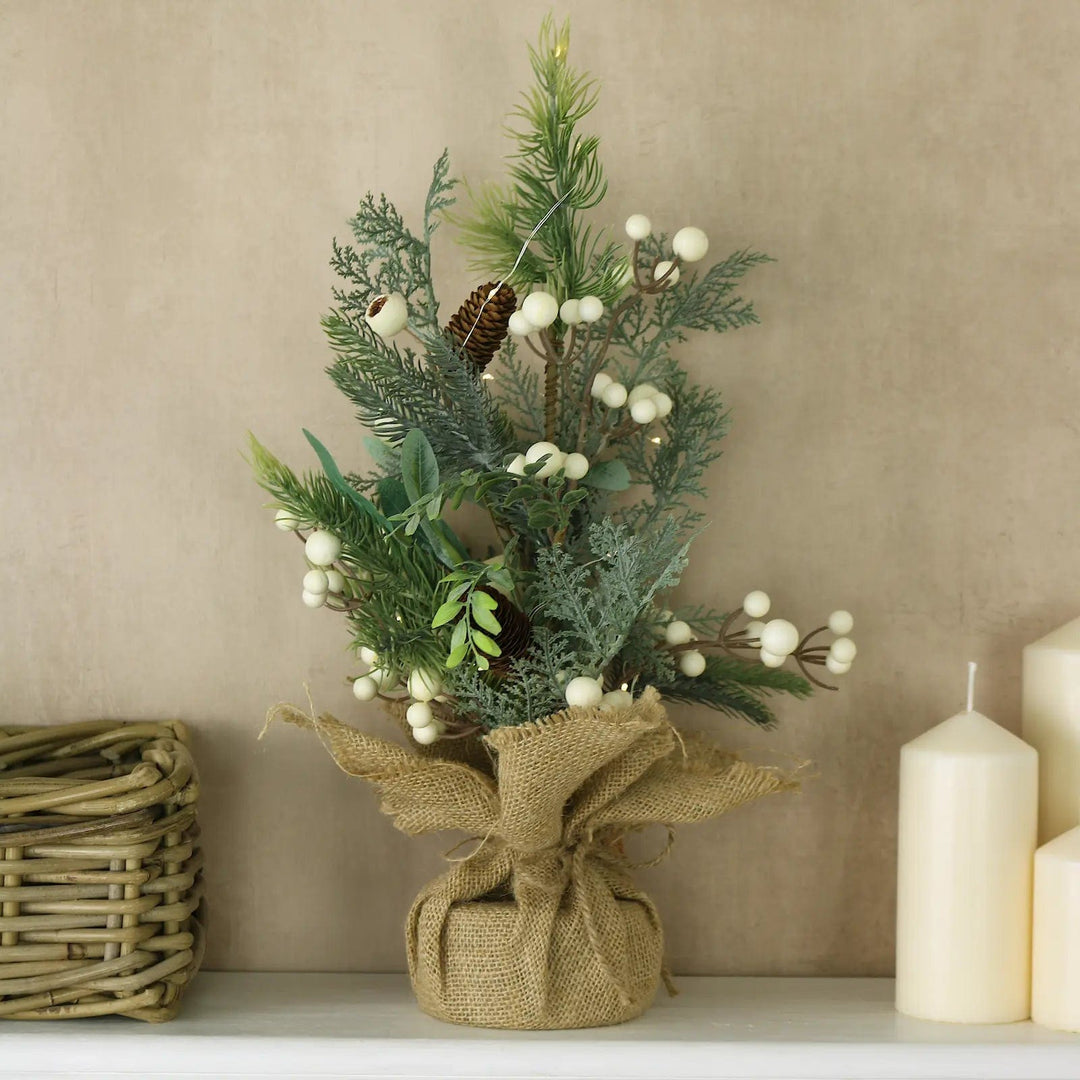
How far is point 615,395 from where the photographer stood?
764 mm

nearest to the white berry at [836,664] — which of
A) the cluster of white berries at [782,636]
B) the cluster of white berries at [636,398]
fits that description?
the cluster of white berries at [782,636]

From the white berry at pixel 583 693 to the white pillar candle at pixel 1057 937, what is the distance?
32 centimetres

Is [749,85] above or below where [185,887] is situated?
above

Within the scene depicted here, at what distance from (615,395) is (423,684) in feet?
0.76

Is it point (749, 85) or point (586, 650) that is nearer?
point (586, 650)

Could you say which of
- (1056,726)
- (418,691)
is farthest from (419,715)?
(1056,726)

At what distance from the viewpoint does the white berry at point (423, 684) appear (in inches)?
27.4

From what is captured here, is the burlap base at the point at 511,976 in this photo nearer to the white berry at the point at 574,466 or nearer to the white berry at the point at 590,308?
the white berry at the point at 574,466

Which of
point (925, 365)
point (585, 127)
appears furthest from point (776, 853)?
point (585, 127)

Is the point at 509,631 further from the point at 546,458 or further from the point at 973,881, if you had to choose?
the point at 973,881

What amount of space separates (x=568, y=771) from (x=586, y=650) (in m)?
0.09

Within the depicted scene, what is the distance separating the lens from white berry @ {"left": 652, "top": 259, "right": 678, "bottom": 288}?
2.51 feet

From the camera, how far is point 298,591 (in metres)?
0.87

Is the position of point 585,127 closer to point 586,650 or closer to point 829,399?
point 829,399
